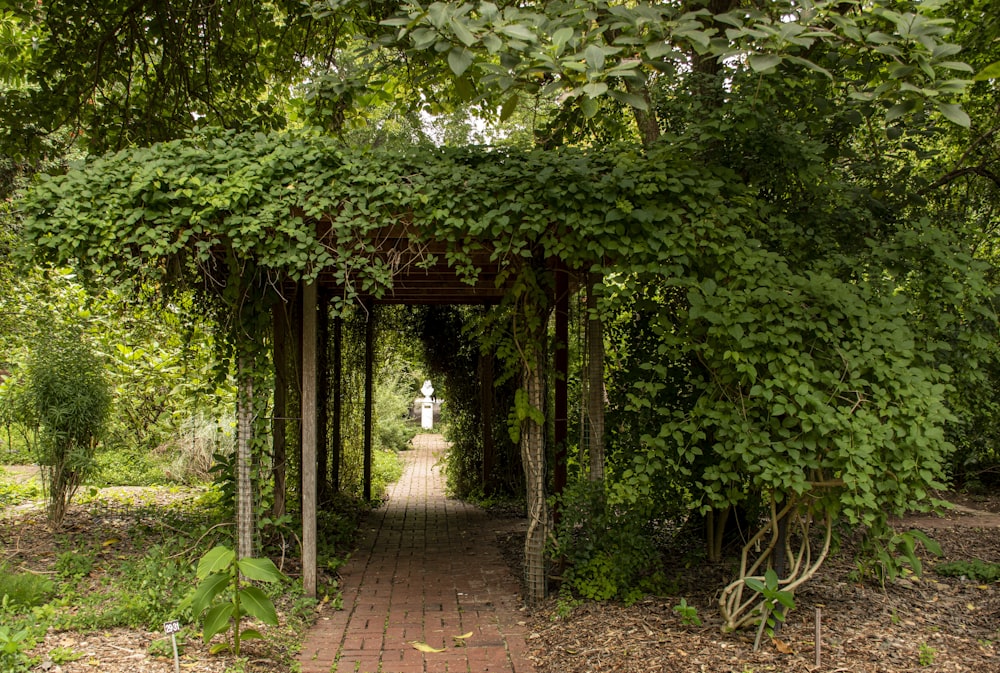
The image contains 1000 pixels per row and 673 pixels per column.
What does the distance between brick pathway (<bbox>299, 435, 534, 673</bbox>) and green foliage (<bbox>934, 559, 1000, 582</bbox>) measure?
3.09m

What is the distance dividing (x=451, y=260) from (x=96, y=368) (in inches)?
142

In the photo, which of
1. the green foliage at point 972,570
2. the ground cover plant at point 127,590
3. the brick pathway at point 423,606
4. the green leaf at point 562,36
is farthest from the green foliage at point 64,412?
the green foliage at point 972,570

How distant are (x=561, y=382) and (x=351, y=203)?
82.1 inches

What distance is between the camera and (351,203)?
431 cm

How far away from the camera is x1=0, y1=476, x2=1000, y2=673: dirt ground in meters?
3.59

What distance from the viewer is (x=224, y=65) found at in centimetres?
756

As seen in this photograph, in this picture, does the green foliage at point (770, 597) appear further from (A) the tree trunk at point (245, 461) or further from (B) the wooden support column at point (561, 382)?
(A) the tree trunk at point (245, 461)

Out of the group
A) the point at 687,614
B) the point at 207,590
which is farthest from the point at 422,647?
the point at 687,614

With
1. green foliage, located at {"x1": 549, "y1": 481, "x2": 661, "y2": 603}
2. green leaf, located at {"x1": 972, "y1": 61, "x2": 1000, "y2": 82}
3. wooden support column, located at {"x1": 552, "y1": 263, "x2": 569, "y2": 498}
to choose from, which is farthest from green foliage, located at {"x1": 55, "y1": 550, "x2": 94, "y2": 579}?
green leaf, located at {"x1": 972, "y1": 61, "x2": 1000, "y2": 82}

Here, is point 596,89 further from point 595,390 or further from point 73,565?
point 73,565

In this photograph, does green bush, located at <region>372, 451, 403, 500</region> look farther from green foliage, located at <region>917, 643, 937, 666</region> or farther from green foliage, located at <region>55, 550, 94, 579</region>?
green foliage, located at <region>917, 643, 937, 666</region>

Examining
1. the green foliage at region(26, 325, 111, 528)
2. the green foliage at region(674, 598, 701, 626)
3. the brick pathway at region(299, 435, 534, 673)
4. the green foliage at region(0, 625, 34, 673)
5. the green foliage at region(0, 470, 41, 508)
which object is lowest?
the brick pathway at region(299, 435, 534, 673)

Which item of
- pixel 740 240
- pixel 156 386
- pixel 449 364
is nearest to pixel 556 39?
pixel 740 240

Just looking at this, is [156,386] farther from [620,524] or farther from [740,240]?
[740,240]
